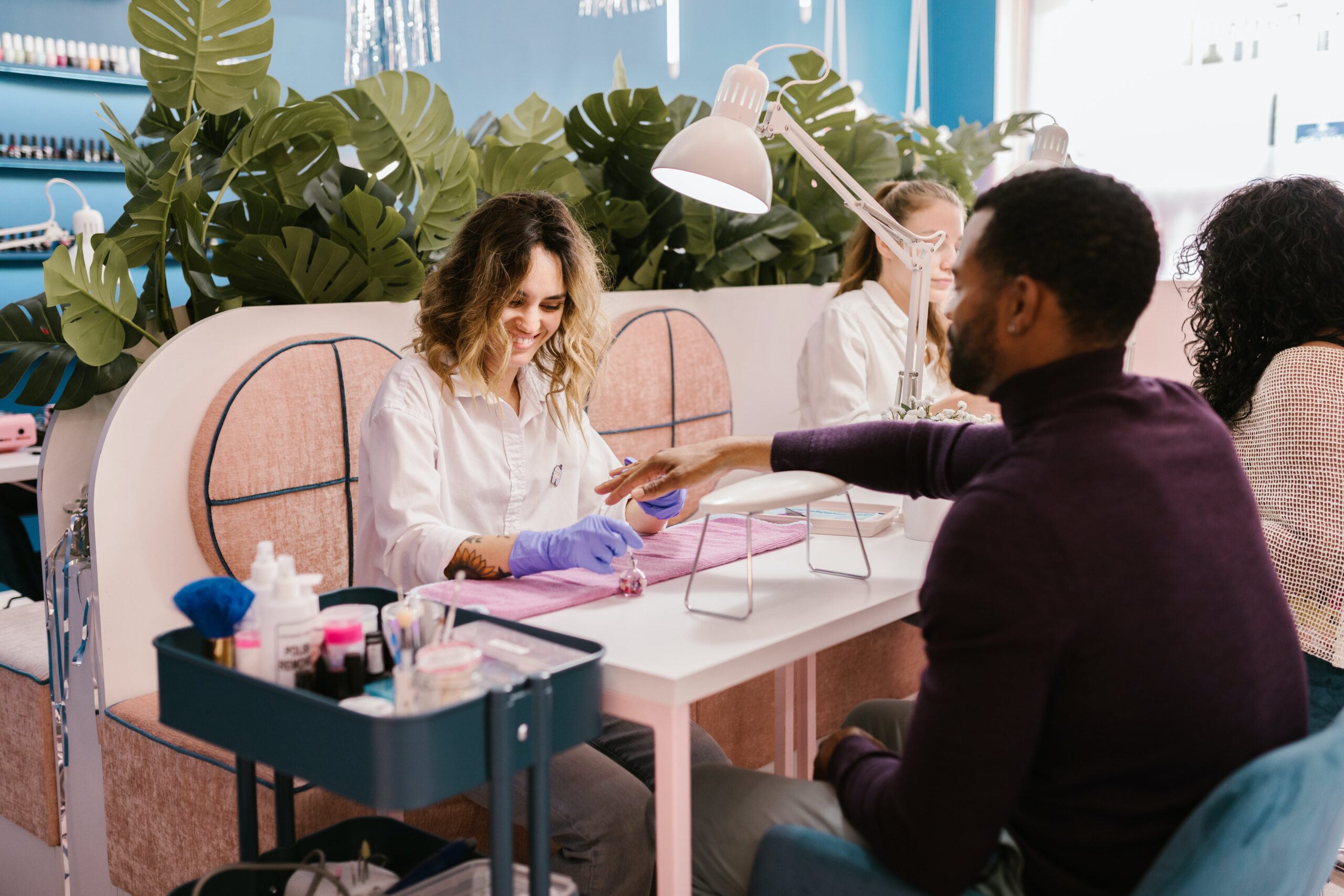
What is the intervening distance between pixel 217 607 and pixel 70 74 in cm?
353

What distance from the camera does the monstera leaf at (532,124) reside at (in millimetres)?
2695

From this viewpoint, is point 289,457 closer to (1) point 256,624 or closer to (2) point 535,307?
(2) point 535,307

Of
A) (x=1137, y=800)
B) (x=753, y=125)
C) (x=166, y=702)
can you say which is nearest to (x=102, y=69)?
(x=753, y=125)

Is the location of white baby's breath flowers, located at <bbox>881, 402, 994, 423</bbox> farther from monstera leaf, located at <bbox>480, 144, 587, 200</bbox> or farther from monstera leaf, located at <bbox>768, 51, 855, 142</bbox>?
monstera leaf, located at <bbox>768, 51, 855, 142</bbox>

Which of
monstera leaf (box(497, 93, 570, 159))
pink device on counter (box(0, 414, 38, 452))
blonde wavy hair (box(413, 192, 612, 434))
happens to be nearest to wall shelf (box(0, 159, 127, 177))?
pink device on counter (box(0, 414, 38, 452))

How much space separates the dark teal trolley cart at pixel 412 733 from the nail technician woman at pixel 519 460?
39cm

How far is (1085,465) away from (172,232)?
169 centimetres

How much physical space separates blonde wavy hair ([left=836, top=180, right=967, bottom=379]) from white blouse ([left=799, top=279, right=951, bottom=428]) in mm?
28

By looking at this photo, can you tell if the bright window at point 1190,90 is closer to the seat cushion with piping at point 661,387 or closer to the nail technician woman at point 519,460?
the seat cushion with piping at point 661,387

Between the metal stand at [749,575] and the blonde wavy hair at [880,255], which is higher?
the blonde wavy hair at [880,255]

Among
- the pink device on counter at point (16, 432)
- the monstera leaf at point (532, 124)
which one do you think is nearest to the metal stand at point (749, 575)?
the monstera leaf at point (532, 124)

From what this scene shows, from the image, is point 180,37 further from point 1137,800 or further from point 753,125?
point 1137,800

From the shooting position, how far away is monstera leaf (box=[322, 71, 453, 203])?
216 cm

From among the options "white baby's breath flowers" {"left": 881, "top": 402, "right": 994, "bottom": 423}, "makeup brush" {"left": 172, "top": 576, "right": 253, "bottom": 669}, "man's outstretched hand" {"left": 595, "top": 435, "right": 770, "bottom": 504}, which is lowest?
"makeup brush" {"left": 172, "top": 576, "right": 253, "bottom": 669}
